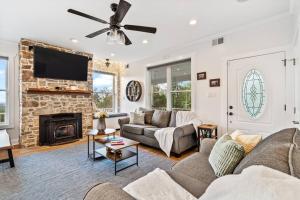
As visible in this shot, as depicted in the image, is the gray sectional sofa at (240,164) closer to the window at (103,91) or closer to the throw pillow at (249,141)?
the throw pillow at (249,141)

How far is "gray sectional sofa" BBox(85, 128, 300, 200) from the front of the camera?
782 millimetres

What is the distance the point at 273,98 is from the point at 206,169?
2.32 metres

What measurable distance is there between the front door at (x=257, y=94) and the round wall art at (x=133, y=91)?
3184 mm

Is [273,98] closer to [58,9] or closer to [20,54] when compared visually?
[58,9]

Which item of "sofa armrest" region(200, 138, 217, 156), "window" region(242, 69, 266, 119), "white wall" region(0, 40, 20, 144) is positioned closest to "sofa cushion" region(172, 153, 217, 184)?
"sofa armrest" region(200, 138, 217, 156)

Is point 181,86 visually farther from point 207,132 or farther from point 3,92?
point 3,92

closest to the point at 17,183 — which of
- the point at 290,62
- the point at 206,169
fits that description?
the point at 206,169

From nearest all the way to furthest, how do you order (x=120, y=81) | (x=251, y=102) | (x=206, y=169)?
(x=206, y=169), (x=251, y=102), (x=120, y=81)

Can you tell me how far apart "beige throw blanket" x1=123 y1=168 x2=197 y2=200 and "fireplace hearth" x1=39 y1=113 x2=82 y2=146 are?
12.7 ft

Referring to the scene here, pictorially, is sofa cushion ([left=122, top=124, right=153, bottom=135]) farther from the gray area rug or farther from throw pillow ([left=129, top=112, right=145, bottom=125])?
the gray area rug

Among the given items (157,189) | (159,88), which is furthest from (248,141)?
(159,88)

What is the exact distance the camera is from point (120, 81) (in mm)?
6664

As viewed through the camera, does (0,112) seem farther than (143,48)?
No

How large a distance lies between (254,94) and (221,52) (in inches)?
46.9
